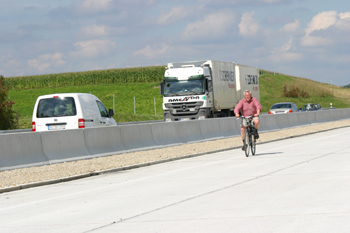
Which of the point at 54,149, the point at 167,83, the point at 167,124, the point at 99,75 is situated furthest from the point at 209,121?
the point at 99,75

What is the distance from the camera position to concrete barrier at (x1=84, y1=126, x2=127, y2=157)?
16766 millimetres

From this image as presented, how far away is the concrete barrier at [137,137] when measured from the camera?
18.5 metres

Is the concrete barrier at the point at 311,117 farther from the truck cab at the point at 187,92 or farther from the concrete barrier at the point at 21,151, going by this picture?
the concrete barrier at the point at 21,151

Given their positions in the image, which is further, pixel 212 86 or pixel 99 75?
pixel 99 75

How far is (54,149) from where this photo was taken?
1545 cm

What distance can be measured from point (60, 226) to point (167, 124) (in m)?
14.1

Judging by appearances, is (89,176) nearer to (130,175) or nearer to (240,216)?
(130,175)

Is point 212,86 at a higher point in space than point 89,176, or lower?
higher

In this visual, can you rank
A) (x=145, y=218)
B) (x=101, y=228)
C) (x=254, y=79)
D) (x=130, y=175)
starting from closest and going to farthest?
(x=101, y=228), (x=145, y=218), (x=130, y=175), (x=254, y=79)

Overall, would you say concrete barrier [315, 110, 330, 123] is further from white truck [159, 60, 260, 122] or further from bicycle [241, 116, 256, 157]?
bicycle [241, 116, 256, 157]

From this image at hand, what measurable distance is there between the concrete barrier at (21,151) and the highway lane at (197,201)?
86.6 inches

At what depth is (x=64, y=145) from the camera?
51.7 feet

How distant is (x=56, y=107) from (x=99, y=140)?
181cm

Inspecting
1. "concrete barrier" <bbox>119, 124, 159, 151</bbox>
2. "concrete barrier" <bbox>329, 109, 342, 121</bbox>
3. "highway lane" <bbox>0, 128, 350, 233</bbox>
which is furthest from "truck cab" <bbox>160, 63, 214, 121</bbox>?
"concrete barrier" <bbox>329, 109, 342, 121</bbox>
